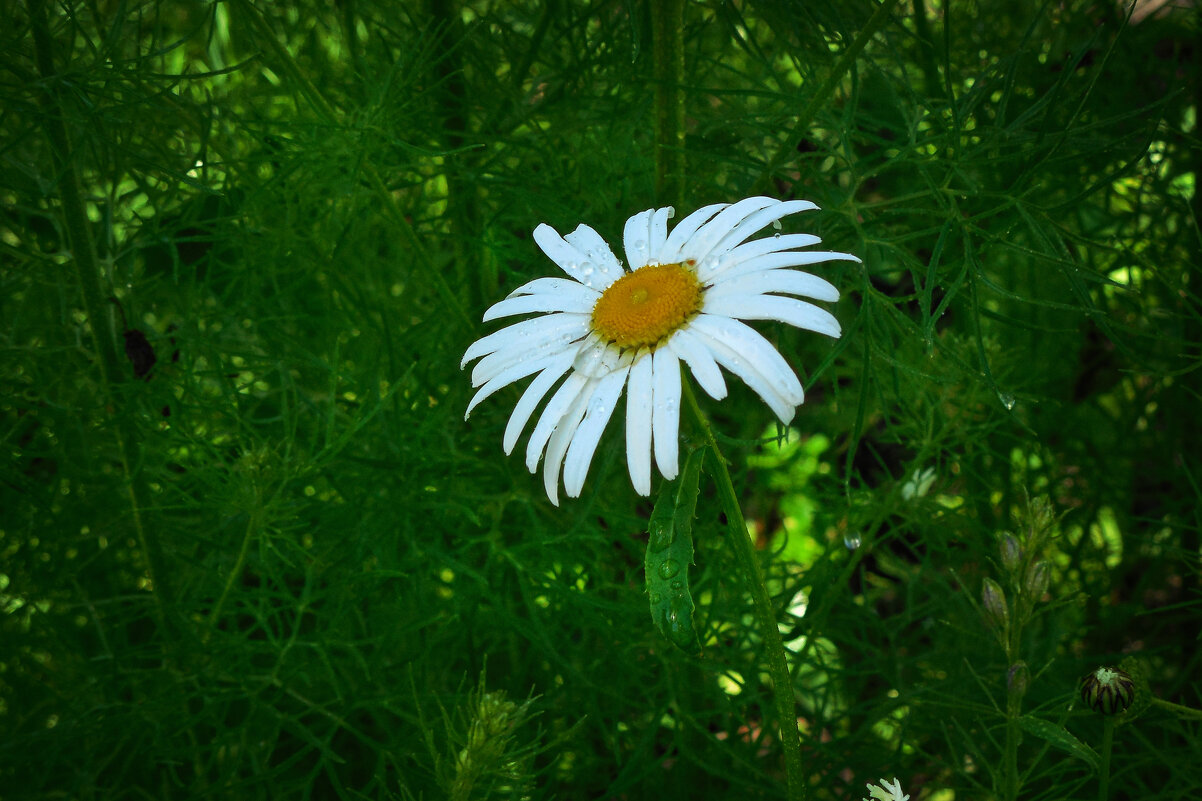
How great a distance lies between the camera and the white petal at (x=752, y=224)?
0.72 meters

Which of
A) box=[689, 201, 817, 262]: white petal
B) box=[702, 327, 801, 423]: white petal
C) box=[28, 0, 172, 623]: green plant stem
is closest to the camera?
box=[702, 327, 801, 423]: white petal

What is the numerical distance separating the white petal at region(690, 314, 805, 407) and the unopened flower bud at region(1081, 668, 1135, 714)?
0.29m

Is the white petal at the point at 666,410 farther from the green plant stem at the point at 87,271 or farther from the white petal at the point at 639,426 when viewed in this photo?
the green plant stem at the point at 87,271

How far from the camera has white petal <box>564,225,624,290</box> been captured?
802 millimetres

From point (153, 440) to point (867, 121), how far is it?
91 centimetres

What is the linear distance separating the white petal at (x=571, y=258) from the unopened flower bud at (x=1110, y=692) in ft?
1.52

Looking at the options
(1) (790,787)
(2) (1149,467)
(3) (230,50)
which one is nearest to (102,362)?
(1) (790,787)

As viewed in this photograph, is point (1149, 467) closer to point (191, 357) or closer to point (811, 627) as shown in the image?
point (811, 627)

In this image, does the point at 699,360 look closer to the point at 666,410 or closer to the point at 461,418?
the point at 666,410

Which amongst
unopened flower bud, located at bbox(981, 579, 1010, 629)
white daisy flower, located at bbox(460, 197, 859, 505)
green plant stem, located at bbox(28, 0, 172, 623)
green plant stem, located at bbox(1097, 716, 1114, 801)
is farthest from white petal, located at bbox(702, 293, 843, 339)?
green plant stem, located at bbox(28, 0, 172, 623)

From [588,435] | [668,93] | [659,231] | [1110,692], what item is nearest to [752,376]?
[588,435]

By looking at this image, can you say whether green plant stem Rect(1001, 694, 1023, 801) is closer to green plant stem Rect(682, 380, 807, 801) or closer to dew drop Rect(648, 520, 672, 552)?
green plant stem Rect(682, 380, 807, 801)

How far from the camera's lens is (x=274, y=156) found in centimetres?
111

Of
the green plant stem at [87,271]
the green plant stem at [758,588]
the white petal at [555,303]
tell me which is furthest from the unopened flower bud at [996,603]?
the green plant stem at [87,271]
